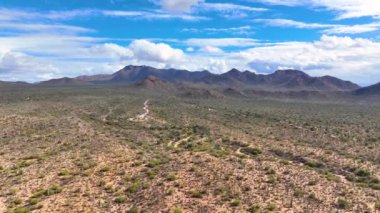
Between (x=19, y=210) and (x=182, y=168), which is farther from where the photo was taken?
(x=182, y=168)

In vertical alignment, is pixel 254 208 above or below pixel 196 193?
below

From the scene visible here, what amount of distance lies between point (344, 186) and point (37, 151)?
23.6 meters

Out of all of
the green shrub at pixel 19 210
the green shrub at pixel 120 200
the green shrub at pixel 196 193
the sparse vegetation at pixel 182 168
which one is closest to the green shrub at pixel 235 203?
the sparse vegetation at pixel 182 168

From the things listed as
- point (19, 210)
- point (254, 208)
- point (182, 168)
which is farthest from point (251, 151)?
point (19, 210)

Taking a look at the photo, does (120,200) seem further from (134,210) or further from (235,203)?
(235,203)

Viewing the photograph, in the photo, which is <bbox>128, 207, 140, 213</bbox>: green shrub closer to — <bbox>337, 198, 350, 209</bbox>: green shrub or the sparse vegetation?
the sparse vegetation

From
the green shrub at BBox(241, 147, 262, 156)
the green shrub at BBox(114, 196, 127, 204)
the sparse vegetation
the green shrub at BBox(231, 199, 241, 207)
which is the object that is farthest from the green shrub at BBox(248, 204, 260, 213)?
the green shrub at BBox(241, 147, 262, 156)

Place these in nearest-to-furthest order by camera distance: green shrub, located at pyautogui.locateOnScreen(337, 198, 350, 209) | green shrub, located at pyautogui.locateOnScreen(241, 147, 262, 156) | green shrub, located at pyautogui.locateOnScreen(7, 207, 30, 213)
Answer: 1. green shrub, located at pyautogui.locateOnScreen(7, 207, 30, 213)
2. green shrub, located at pyautogui.locateOnScreen(337, 198, 350, 209)
3. green shrub, located at pyautogui.locateOnScreen(241, 147, 262, 156)

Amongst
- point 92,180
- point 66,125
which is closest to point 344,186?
point 92,180

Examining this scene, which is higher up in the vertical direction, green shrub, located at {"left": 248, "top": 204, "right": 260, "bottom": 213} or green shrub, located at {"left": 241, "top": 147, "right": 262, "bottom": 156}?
green shrub, located at {"left": 241, "top": 147, "right": 262, "bottom": 156}

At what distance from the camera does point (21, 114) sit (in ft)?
201

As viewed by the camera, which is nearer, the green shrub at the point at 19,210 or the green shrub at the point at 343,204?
the green shrub at the point at 19,210

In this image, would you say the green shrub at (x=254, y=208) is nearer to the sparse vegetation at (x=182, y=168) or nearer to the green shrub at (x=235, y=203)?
the sparse vegetation at (x=182, y=168)

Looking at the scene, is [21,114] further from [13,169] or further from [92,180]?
[92,180]
